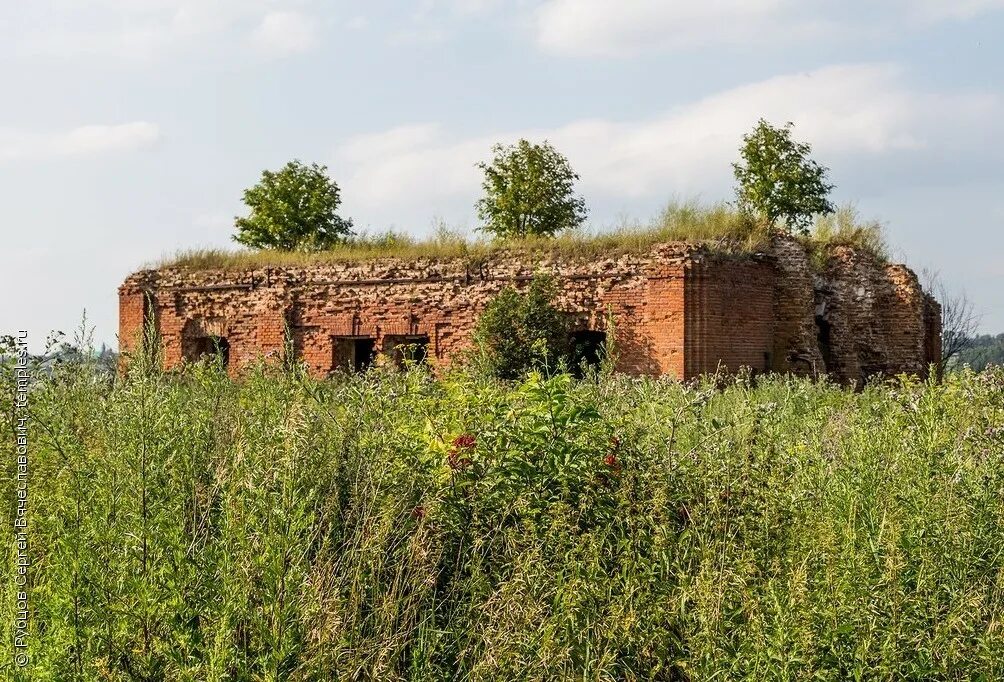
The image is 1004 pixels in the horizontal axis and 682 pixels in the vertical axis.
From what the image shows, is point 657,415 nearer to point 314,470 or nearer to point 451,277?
point 314,470

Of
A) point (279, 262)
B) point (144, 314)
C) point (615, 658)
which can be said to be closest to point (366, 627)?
point (615, 658)

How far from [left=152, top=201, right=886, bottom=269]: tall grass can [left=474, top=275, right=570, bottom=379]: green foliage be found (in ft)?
3.86

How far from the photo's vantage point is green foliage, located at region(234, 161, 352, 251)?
35625 millimetres

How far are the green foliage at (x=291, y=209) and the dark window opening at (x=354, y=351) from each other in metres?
14.1

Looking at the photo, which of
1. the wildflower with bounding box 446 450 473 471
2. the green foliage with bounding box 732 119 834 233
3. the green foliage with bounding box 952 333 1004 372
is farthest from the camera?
the green foliage with bounding box 732 119 834 233

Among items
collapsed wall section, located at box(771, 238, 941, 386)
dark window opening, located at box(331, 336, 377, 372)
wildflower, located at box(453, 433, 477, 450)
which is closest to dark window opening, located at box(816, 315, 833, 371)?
collapsed wall section, located at box(771, 238, 941, 386)

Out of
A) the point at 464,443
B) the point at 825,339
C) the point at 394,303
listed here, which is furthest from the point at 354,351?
the point at 464,443

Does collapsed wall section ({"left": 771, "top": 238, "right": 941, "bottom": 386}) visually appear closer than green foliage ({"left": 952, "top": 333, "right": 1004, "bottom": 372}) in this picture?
No

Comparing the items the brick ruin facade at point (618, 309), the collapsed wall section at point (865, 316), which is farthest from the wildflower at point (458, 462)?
the collapsed wall section at point (865, 316)

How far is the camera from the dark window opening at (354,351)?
2126 cm

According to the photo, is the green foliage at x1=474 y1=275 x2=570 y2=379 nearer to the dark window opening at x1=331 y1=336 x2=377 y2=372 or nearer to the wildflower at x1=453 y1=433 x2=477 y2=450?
the dark window opening at x1=331 y1=336 x2=377 y2=372

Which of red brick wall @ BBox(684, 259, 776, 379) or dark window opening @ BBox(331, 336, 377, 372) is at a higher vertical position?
red brick wall @ BBox(684, 259, 776, 379)

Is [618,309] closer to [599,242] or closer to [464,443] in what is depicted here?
[599,242]

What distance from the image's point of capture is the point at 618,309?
18.4 metres
